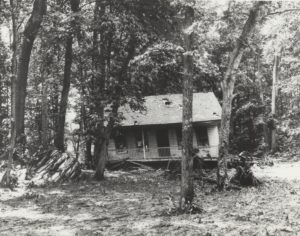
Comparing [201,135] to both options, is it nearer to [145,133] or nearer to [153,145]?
[153,145]

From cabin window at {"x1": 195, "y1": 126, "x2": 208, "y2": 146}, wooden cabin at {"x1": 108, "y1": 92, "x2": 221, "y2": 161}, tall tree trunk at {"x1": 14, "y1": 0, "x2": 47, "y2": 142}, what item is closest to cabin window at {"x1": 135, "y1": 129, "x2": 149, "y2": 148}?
wooden cabin at {"x1": 108, "y1": 92, "x2": 221, "y2": 161}

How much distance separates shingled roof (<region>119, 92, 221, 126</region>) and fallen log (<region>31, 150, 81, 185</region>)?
380 inches

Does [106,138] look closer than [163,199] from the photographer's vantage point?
No

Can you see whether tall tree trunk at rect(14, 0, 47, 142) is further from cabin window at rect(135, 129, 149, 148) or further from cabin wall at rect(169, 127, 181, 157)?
cabin wall at rect(169, 127, 181, 157)

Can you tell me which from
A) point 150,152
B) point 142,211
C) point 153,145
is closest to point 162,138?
point 153,145

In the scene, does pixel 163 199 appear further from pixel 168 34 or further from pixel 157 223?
pixel 168 34

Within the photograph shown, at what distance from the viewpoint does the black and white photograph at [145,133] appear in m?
11.3

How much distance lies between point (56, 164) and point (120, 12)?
8489 millimetres

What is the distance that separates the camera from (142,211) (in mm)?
12656

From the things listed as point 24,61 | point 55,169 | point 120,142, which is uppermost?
point 24,61

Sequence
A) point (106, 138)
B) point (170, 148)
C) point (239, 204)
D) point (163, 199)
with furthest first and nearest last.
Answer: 1. point (170, 148)
2. point (106, 138)
3. point (163, 199)
4. point (239, 204)

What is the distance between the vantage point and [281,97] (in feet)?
185

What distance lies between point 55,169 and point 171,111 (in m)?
14.3

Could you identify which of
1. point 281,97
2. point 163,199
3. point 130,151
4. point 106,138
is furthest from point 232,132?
point 163,199
